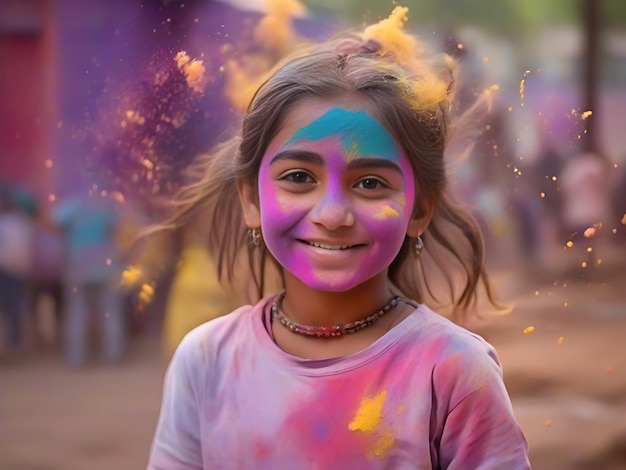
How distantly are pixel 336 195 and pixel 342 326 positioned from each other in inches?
10.4

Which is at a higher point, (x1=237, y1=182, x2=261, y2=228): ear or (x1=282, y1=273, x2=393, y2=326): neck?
(x1=237, y1=182, x2=261, y2=228): ear

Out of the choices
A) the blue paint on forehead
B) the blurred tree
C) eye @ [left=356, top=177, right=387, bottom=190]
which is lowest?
eye @ [left=356, top=177, right=387, bottom=190]

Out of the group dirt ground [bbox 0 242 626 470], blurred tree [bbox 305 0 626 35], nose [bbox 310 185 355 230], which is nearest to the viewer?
nose [bbox 310 185 355 230]

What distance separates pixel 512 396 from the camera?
7.95 ft

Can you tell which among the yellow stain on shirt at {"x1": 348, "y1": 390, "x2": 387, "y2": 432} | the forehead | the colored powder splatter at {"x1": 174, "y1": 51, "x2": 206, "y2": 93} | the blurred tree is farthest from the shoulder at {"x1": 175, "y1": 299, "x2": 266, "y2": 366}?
the blurred tree

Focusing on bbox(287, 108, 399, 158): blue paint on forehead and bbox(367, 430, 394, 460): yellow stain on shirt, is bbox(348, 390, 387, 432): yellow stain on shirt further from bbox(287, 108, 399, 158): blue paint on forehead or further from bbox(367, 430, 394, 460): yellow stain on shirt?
bbox(287, 108, 399, 158): blue paint on forehead

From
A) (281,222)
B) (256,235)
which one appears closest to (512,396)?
(256,235)

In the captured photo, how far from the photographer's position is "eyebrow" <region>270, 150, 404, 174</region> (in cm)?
154

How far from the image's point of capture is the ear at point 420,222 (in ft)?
5.45

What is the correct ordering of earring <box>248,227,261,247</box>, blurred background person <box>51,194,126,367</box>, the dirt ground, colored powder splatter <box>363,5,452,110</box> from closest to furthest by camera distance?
1. colored powder splatter <box>363,5,452,110</box>
2. earring <box>248,227,261,247</box>
3. blurred background person <box>51,194,126,367</box>
4. the dirt ground

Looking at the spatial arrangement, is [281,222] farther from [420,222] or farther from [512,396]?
[512,396]

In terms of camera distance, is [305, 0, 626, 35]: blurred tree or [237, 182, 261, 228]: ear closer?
[237, 182, 261, 228]: ear

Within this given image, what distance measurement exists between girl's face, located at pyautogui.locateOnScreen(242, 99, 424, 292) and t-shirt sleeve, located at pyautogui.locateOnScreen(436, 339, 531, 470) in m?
0.24

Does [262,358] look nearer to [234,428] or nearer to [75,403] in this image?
[234,428]
